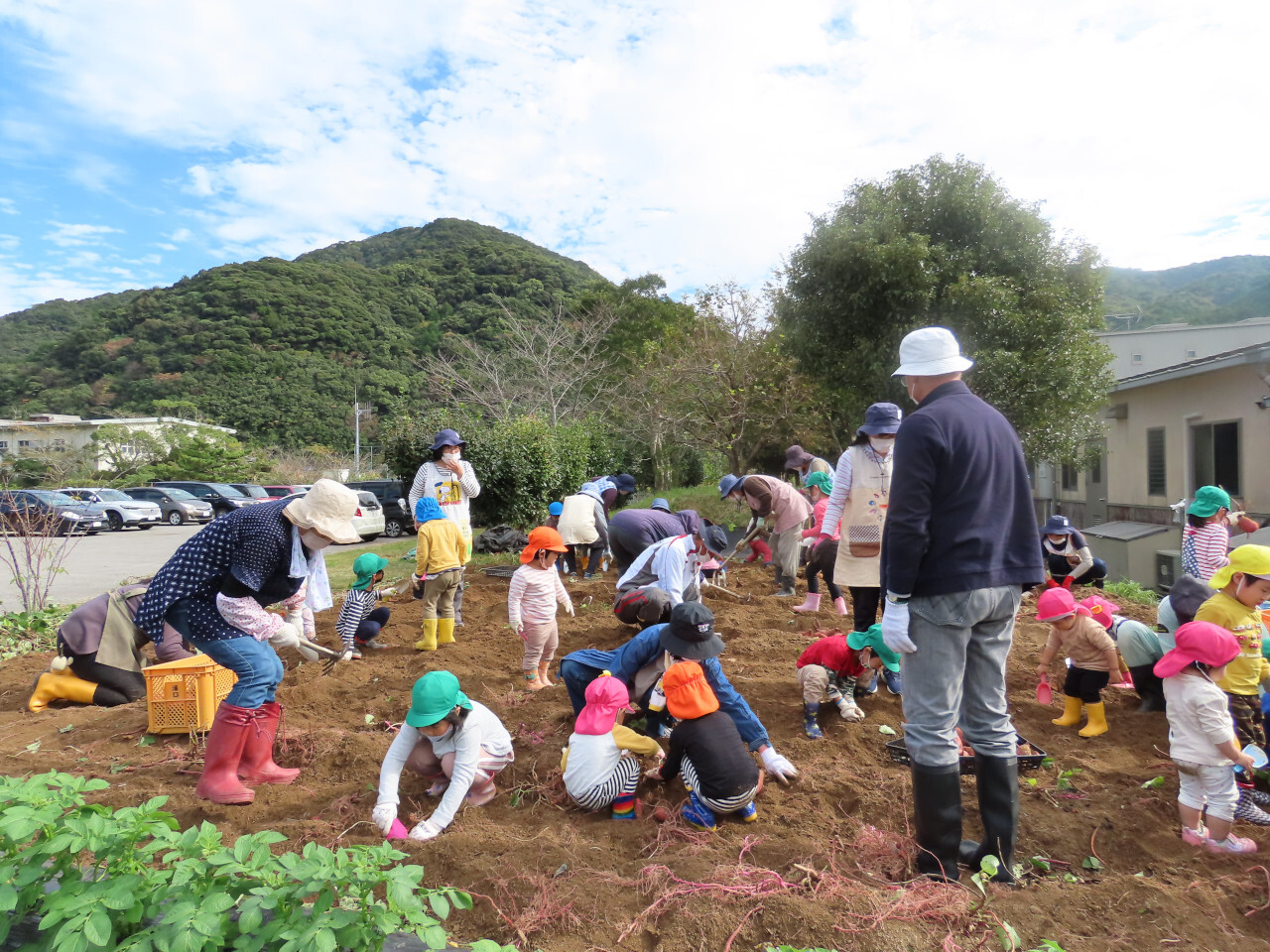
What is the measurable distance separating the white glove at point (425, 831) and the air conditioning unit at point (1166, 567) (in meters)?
13.1

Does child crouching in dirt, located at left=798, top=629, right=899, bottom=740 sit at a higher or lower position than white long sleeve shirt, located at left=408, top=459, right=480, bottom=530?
lower

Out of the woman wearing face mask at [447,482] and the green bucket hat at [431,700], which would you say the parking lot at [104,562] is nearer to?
the woman wearing face mask at [447,482]

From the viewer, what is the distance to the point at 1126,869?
2.77 m

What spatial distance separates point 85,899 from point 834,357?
14.5m

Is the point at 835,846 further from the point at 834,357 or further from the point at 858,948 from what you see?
the point at 834,357

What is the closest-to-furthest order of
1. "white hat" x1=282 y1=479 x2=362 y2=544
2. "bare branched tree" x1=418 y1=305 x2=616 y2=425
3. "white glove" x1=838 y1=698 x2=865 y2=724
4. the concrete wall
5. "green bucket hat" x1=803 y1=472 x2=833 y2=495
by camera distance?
1. "white hat" x1=282 y1=479 x2=362 y2=544
2. "white glove" x1=838 y1=698 x2=865 y2=724
3. "green bucket hat" x1=803 y1=472 x2=833 y2=495
4. the concrete wall
5. "bare branched tree" x1=418 y1=305 x2=616 y2=425

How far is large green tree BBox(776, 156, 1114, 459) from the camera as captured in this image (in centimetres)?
1259

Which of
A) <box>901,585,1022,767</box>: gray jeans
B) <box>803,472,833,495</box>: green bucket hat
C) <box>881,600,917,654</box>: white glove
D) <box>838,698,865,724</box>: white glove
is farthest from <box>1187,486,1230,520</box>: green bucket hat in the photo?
<box>881,600,917,654</box>: white glove

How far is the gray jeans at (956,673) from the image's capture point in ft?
8.18

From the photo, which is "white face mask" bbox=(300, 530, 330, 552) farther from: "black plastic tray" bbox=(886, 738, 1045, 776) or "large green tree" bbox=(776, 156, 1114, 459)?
"large green tree" bbox=(776, 156, 1114, 459)

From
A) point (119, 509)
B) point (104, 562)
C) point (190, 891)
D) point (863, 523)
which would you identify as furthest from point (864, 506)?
point (119, 509)

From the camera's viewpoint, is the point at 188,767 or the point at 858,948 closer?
the point at 858,948

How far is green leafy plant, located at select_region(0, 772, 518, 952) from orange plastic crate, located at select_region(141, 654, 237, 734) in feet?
7.12

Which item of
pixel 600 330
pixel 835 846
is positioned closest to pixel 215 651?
pixel 835 846
